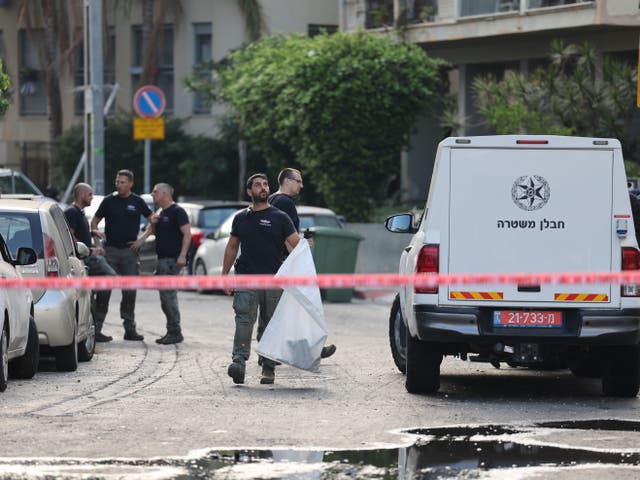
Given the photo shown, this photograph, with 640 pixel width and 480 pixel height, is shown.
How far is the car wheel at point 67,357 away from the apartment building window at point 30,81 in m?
35.6

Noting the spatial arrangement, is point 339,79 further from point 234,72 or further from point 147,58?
point 147,58

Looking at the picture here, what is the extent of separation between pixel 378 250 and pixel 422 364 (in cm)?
1708

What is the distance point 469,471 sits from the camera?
8547 millimetres

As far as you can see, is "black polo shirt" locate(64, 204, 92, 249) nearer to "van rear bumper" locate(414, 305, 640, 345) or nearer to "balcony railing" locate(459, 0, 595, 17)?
"van rear bumper" locate(414, 305, 640, 345)

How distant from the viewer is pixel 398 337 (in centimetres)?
1383

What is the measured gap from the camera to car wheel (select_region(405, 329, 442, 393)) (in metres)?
12.2

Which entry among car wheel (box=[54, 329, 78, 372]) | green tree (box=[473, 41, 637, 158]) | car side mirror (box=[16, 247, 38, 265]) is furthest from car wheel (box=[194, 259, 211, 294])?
car side mirror (box=[16, 247, 38, 265])

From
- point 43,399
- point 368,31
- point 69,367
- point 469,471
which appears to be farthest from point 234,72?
point 469,471

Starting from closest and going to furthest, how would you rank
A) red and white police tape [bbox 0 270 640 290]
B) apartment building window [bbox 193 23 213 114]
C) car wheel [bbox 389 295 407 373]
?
1. red and white police tape [bbox 0 270 640 290]
2. car wheel [bbox 389 295 407 373]
3. apartment building window [bbox 193 23 213 114]

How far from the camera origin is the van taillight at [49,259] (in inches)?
545

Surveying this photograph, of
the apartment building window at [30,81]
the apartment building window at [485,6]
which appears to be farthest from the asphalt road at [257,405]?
the apartment building window at [30,81]

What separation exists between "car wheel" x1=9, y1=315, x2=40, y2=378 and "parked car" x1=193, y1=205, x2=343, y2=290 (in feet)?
39.5

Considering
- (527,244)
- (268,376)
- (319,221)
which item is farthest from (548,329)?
(319,221)

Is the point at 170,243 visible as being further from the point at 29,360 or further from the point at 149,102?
the point at 149,102
